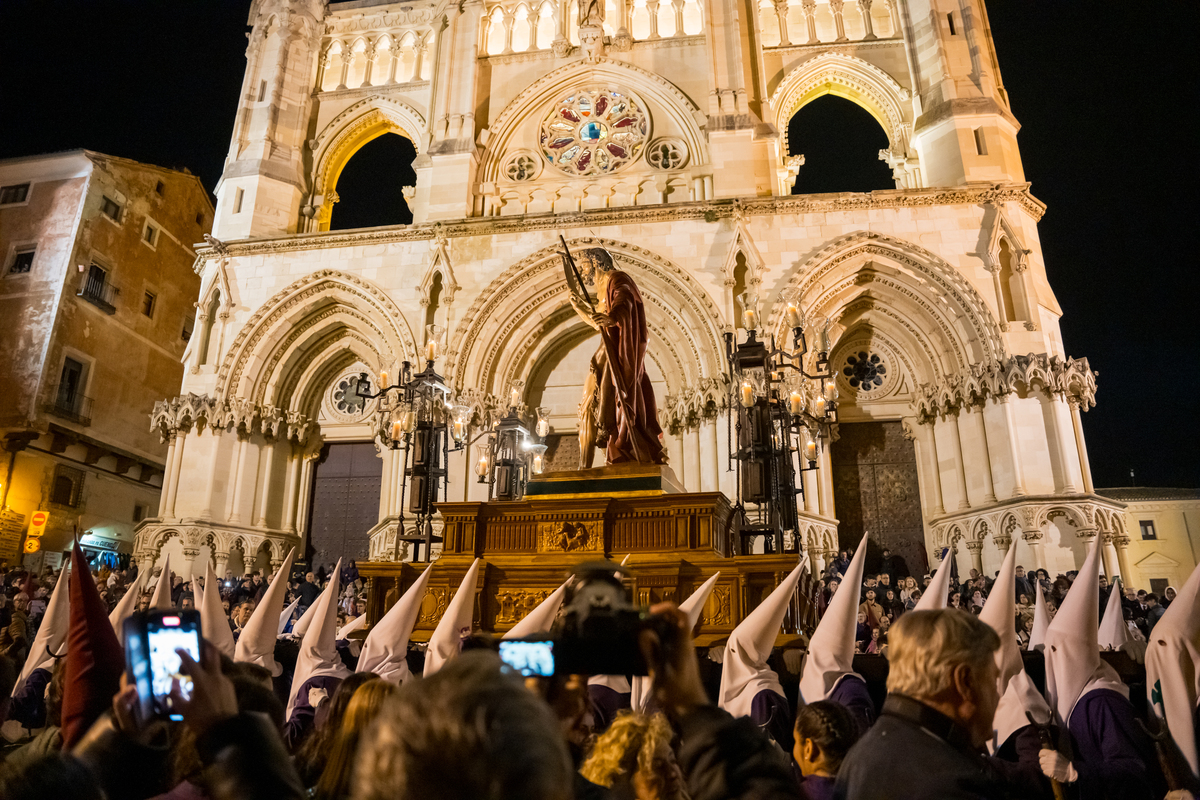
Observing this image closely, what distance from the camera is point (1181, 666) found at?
9.82 ft

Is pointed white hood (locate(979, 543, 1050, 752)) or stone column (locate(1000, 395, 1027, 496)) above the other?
stone column (locate(1000, 395, 1027, 496))

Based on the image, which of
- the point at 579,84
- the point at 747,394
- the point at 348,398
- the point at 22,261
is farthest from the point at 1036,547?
the point at 22,261

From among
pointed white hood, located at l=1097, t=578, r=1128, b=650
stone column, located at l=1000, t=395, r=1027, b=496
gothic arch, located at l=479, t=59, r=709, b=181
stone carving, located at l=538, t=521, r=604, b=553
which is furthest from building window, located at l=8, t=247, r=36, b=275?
pointed white hood, located at l=1097, t=578, r=1128, b=650

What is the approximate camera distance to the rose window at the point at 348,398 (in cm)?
1868

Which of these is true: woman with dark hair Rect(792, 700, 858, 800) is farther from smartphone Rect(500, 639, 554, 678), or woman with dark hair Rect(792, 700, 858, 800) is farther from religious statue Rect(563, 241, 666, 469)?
religious statue Rect(563, 241, 666, 469)

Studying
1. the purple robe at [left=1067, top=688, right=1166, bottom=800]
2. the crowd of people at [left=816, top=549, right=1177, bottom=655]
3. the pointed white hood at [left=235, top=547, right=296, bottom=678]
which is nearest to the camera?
the purple robe at [left=1067, top=688, right=1166, bottom=800]

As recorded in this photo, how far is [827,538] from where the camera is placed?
48.7ft

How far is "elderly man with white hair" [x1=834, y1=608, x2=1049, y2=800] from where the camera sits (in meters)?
1.77

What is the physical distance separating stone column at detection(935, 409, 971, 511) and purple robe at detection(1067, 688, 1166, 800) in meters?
12.4

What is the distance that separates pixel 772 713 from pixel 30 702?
179 inches

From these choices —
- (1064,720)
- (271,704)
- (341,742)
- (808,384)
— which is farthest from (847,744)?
(808,384)

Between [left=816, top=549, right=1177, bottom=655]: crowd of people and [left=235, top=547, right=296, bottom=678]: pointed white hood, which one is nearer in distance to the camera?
[left=235, top=547, right=296, bottom=678]: pointed white hood

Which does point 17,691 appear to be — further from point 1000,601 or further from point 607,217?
point 607,217

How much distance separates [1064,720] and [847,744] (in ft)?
4.41
